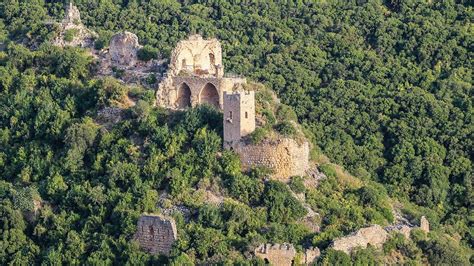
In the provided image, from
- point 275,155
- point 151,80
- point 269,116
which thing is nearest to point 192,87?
point 151,80

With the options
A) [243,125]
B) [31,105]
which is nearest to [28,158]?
[31,105]

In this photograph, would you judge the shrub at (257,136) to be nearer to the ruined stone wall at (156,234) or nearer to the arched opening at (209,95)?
the arched opening at (209,95)

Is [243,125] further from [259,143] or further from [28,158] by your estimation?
[28,158]

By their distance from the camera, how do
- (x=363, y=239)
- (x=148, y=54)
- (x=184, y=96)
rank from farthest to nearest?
(x=148, y=54)
(x=184, y=96)
(x=363, y=239)

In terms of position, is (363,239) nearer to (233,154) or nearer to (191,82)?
(233,154)

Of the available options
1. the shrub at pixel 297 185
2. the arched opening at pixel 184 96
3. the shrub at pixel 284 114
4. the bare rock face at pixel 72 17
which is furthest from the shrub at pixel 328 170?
the bare rock face at pixel 72 17

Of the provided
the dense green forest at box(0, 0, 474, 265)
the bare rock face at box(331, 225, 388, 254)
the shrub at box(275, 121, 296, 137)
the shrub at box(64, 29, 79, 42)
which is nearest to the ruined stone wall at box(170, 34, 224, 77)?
the dense green forest at box(0, 0, 474, 265)
